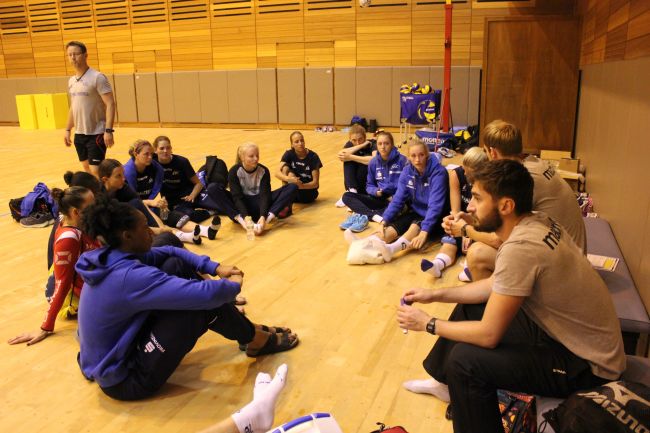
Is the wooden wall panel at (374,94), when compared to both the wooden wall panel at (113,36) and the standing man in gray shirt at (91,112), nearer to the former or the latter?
the wooden wall panel at (113,36)

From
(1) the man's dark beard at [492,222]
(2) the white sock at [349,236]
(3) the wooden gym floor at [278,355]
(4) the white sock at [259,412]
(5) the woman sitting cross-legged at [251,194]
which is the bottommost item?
(3) the wooden gym floor at [278,355]

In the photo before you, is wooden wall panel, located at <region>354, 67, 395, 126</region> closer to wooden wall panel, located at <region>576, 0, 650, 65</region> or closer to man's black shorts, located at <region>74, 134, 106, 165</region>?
wooden wall panel, located at <region>576, 0, 650, 65</region>

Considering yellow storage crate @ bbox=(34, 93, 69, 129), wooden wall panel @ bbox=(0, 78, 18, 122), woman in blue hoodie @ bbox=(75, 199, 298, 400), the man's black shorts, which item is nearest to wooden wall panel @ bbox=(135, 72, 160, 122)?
yellow storage crate @ bbox=(34, 93, 69, 129)

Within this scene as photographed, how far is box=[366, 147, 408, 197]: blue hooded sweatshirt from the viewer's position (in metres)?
5.75

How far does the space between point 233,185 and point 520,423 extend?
13.3 feet

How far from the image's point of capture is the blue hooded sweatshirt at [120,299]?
2482mm

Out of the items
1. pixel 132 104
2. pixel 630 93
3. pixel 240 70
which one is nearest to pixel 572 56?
pixel 630 93

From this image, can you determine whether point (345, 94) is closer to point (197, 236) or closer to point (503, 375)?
point (197, 236)

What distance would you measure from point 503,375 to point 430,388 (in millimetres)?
697

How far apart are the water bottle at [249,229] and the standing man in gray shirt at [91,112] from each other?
5.53 ft

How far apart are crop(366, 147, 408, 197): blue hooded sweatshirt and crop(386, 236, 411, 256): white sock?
1044mm

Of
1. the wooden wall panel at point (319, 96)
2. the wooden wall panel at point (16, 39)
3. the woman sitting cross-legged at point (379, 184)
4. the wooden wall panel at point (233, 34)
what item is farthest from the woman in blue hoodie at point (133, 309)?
the wooden wall panel at point (16, 39)

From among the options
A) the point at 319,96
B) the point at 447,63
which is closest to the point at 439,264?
the point at 447,63

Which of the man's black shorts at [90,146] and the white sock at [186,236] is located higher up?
the man's black shorts at [90,146]
